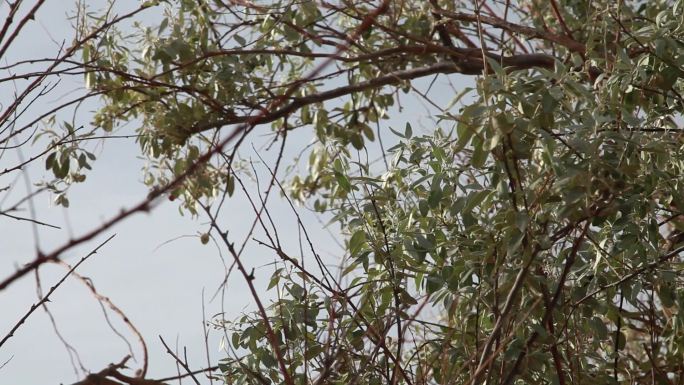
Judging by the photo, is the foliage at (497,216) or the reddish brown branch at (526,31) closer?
the foliage at (497,216)

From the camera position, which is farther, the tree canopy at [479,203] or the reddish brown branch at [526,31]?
the reddish brown branch at [526,31]

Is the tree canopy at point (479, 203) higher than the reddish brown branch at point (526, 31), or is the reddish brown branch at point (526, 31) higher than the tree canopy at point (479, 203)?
the reddish brown branch at point (526, 31)

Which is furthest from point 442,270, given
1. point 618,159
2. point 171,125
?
point 171,125

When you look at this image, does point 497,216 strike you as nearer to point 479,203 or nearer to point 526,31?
point 479,203

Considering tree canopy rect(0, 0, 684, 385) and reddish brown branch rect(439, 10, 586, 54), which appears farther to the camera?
reddish brown branch rect(439, 10, 586, 54)

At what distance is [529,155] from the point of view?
1.76m

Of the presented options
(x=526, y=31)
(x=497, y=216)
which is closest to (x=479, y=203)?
(x=497, y=216)

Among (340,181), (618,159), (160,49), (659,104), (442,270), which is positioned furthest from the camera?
(160,49)

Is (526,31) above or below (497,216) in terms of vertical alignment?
above

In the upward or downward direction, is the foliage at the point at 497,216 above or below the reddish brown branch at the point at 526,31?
below

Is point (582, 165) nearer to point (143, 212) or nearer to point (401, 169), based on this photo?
point (401, 169)

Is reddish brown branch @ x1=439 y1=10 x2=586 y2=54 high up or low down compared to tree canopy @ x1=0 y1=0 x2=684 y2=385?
up

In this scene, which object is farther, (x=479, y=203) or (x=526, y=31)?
(x=526, y=31)

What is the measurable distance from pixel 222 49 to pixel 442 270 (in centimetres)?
144
